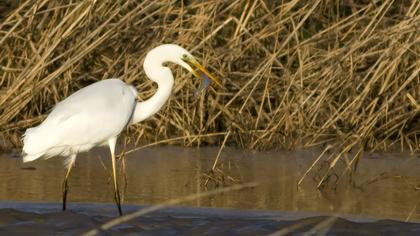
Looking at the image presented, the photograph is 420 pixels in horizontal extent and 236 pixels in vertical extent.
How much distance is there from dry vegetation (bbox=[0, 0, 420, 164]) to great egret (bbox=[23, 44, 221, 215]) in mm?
1025

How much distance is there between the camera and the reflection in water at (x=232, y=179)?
629cm

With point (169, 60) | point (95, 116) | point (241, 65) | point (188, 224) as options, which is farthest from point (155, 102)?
point (241, 65)

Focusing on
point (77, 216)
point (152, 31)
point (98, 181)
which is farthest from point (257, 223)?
point (152, 31)

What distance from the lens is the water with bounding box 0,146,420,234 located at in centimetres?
612

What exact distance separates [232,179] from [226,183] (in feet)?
0.32

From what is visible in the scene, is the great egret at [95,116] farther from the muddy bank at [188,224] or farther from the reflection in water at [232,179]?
the reflection in water at [232,179]

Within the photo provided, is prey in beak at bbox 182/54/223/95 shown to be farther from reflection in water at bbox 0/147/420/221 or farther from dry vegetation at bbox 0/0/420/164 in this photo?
dry vegetation at bbox 0/0/420/164

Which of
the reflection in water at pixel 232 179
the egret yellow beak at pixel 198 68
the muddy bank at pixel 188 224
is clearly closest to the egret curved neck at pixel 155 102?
the egret yellow beak at pixel 198 68

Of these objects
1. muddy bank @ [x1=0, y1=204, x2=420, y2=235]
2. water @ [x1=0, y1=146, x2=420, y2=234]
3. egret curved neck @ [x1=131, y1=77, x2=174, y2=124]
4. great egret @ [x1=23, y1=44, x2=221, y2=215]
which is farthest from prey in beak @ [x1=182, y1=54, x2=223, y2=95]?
muddy bank @ [x1=0, y1=204, x2=420, y2=235]

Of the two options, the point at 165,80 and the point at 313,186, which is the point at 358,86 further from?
the point at 165,80

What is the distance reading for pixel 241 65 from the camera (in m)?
8.19

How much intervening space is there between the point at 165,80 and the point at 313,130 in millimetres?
1357

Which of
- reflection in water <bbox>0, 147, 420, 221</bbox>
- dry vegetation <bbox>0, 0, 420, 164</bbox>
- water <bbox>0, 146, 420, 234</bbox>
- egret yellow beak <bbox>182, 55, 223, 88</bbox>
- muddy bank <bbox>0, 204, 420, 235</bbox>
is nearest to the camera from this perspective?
muddy bank <bbox>0, 204, 420, 235</bbox>

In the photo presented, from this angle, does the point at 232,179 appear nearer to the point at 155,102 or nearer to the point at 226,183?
the point at 226,183
